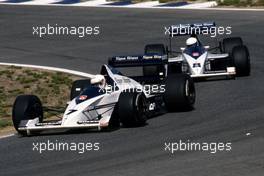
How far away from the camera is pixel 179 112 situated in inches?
699

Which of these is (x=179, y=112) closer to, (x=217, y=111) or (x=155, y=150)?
(x=217, y=111)

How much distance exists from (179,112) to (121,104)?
1.71m

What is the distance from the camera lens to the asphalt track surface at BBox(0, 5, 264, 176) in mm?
13539

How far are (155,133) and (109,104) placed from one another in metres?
1.14

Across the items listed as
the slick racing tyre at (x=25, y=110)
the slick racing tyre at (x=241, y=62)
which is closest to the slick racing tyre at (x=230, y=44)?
the slick racing tyre at (x=241, y=62)

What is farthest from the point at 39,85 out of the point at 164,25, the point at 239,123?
the point at 164,25

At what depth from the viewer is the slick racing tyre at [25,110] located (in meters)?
16.8

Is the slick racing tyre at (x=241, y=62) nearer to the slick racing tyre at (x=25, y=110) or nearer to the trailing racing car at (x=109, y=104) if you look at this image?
the trailing racing car at (x=109, y=104)

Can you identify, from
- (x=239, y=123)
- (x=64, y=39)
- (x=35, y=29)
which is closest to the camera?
(x=239, y=123)

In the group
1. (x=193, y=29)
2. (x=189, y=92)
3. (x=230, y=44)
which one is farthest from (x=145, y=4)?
(x=189, y=92)

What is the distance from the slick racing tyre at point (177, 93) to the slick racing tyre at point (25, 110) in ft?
7.42

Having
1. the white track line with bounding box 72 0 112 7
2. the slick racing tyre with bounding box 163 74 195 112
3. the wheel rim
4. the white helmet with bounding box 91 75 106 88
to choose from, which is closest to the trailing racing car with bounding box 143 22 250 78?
the wheel rim

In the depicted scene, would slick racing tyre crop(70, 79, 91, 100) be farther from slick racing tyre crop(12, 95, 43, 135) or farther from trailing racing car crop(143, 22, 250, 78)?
trailing racing car crop(143, 22, 250, 78)

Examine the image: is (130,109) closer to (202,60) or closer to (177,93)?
(177,93)
